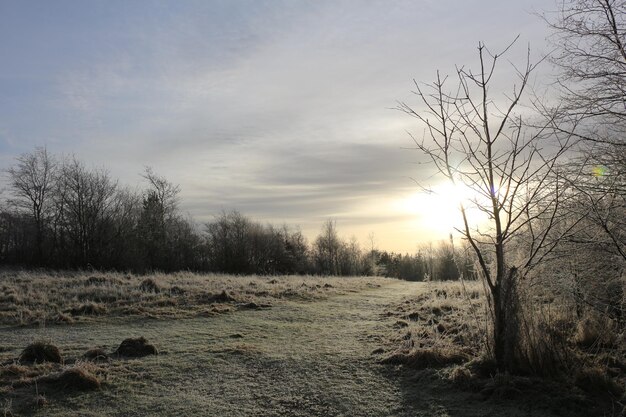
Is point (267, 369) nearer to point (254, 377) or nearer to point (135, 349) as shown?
point (254, 377)

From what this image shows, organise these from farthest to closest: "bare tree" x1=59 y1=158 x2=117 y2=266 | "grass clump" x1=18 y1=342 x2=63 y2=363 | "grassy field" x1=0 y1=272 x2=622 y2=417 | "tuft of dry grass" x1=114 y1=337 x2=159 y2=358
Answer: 1. "bare tree" x1=59 y1=158 x2=117 y2=266
2. "tuft of dry grass" x1=114 y1=337 x2=159 y2=358
3. "grass clump" x1=18 y1=342 x2=63 y2=363
4. "grassy field" x1=0 y1=272 x2=622 y2=417

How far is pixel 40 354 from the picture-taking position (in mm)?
7684

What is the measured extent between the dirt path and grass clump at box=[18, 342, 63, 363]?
711mm

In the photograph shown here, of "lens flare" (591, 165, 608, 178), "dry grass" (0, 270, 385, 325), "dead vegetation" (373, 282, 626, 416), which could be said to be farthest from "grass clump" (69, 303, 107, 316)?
"lens flare" (591, 165, 608, 178)

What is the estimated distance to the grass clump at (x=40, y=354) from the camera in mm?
7589

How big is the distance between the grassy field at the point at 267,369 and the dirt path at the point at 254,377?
0.08 ft

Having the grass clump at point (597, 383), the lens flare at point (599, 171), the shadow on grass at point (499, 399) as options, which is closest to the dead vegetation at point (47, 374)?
the shadow on grass at point (499, 399)

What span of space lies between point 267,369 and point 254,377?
440mm

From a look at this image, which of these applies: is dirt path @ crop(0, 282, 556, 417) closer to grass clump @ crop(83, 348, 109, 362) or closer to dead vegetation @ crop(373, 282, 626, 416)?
dead vegetation @ crop(373, 282, 626, 416)

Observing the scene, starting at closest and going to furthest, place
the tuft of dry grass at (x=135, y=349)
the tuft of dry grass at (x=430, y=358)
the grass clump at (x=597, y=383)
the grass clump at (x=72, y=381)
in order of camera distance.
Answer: the grass clump at (x=597, y=383) < the grass clump at (x=72, y=381) < the tuft of dry grass at (x=430, y=358) < the tuft of dry grass at (x=135, y=349)

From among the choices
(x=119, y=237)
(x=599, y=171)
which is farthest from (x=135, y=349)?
(x=119, y=237)

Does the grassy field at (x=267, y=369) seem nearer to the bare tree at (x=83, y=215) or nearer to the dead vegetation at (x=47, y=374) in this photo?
the dead vegetation at (x=47, y=374)

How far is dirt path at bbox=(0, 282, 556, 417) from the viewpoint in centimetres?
584

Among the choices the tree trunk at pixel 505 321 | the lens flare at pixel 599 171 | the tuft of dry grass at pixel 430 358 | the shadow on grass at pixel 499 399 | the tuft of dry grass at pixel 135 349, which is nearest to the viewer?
the shadow on grass at pixel 499 399
